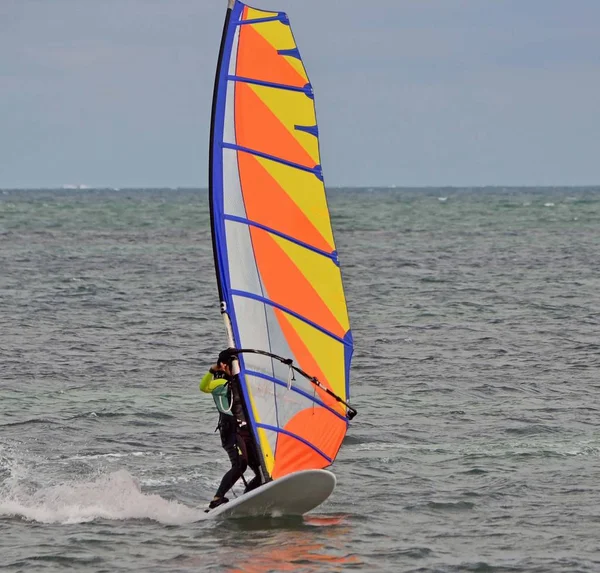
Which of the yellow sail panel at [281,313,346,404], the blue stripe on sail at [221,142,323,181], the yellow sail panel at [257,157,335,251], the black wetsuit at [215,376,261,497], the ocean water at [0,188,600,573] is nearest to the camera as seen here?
the ocean water at [0,188,600,573]

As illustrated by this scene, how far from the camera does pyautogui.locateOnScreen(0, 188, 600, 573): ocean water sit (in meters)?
11.5

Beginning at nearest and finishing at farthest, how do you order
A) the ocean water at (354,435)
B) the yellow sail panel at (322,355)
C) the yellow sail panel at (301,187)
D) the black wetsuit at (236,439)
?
the ocean water at (354,435), the black wetsuit at (236,439), the yellow sail panel at (301,187), the yellow sail panel at (322,355)

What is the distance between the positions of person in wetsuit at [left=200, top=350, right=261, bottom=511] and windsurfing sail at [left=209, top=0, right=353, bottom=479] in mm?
106

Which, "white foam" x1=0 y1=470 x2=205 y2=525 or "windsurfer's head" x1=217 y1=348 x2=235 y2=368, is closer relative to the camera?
"windsurfer's head" x1=217 y1=348 x2=235 y2=368

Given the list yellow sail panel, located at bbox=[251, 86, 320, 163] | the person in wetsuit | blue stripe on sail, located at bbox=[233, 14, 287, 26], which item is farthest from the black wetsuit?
blue stripe on sail, located at bbox=[233, 14, 287, 26]

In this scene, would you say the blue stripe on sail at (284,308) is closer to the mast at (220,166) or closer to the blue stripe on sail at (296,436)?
the mast at (220,166)

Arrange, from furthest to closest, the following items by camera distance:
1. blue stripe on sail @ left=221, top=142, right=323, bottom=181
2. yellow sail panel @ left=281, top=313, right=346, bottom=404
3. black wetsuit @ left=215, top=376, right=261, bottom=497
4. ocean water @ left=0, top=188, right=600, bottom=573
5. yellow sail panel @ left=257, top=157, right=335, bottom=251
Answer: yellow sail panel @ left=281, top=313, right=346, bottom=404
yellow sail panel @ left=257, top=157, right=335, bottom=251
blue stripe on sail @ left=221, top=142, right=323, bottom=181
black wetsuit @ left=215, top=376, right=261, bottom=497
ocean water @ left=0, top=188, right=600, bottom=573

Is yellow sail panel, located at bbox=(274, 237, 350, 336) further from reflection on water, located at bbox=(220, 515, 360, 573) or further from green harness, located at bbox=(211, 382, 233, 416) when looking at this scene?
reflection on water, located at bbox=(220, 515, 360, 573)

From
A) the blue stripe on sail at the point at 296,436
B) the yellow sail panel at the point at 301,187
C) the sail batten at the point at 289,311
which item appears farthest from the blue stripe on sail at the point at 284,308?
the blue stripe on sail at the point at 296,436

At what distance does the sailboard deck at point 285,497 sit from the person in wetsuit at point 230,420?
7.4 inches

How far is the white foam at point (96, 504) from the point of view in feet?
40.7

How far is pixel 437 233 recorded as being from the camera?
202 feet

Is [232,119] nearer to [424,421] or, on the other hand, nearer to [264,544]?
[264,544]

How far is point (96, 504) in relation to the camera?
12.8 meters
